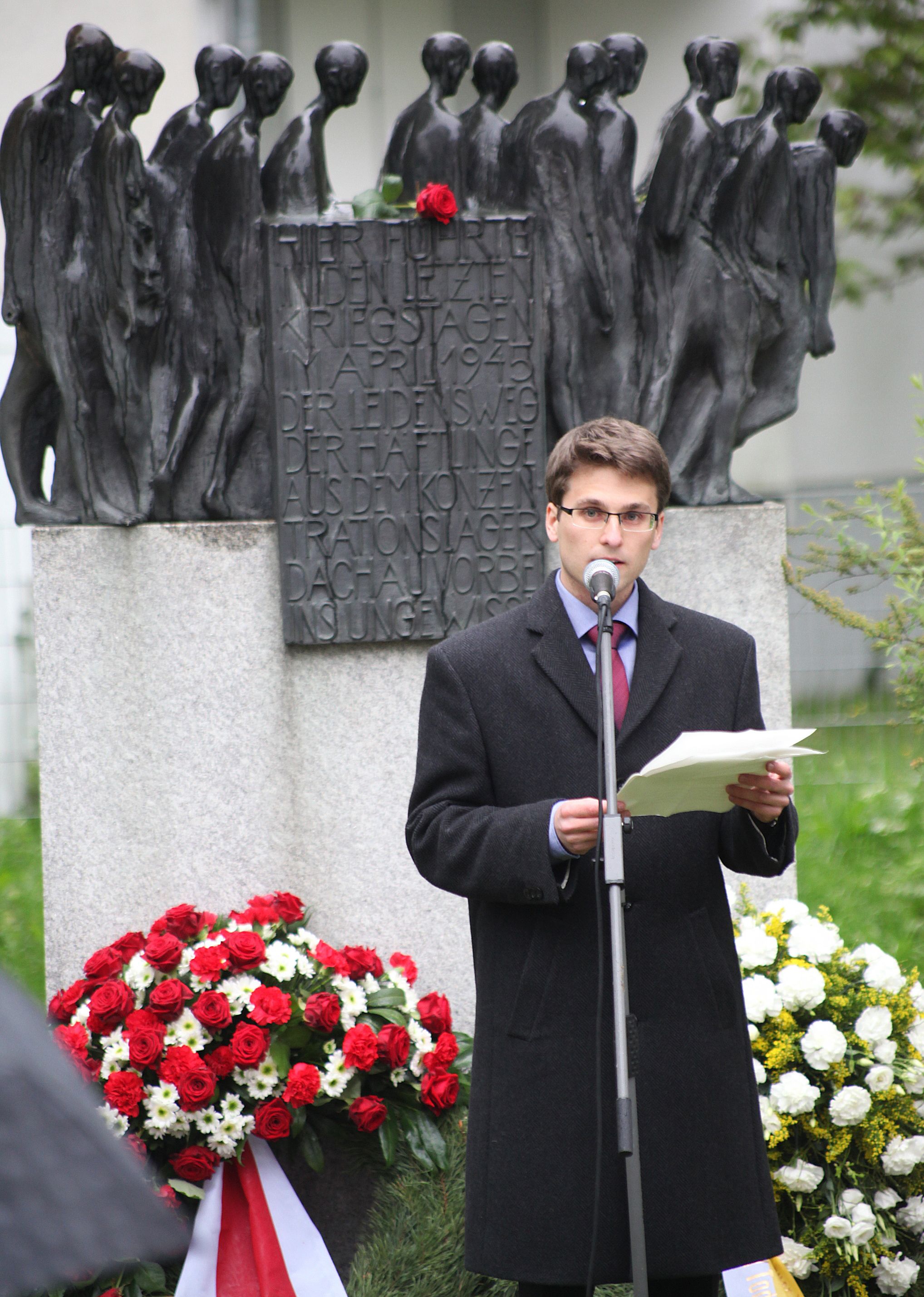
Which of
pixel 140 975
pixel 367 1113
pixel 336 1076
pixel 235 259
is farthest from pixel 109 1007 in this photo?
pixel 235 259

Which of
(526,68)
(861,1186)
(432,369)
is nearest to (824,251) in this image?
(432,369)

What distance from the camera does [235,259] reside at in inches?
164

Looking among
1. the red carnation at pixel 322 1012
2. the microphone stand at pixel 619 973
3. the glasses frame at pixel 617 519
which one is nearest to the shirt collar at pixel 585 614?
the glasses frame at pixel 617 519

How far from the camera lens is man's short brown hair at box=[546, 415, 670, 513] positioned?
2.24 metres

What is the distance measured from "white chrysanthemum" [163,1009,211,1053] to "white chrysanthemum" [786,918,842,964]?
152 cm

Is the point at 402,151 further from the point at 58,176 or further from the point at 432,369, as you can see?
the point at 58,176

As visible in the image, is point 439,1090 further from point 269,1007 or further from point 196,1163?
point 196,1163

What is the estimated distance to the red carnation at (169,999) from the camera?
365 cm

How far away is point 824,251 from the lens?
4371mm

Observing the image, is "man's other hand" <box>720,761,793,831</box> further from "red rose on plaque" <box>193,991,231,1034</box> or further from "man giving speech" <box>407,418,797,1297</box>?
"red rose on plaque" <box>193,991,231,1034</box>

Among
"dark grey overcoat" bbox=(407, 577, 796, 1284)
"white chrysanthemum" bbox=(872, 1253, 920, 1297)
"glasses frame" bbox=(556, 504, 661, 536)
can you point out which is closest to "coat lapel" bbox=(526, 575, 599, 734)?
"dark grey overcoat" bbox=(407, 577, 796, 1284)

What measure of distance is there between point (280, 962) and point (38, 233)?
2190 mm

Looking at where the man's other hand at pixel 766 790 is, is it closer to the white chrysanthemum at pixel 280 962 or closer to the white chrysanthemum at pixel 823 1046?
the white chrysanthemum at pixel 823 1046

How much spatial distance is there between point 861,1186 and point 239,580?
2.30 metres
